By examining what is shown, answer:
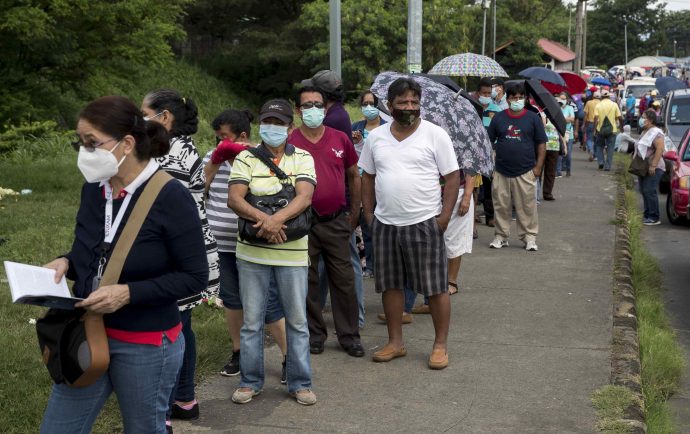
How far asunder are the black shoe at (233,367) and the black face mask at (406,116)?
5.99ft

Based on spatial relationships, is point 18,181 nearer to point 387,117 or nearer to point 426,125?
point 387,117

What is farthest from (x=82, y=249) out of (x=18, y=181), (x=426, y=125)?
(x=18, y=181)

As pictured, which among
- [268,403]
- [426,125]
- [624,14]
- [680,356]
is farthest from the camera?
[624,14]

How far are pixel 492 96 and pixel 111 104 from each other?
9.93 m

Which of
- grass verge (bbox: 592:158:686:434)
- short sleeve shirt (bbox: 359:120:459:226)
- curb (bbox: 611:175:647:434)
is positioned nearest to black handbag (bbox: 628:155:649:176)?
curb (bbox: 611:175:647:434)

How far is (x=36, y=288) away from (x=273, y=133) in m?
2.46

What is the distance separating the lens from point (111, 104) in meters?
3.46

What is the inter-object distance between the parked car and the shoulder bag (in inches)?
454

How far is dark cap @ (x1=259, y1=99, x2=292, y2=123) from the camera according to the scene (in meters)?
5.55

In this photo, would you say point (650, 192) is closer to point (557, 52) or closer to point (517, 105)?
point (517, 105)

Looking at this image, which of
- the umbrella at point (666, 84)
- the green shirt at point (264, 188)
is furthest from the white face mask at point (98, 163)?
the umbrella at point (666, 84)

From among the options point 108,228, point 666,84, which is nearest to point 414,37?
point 108,228

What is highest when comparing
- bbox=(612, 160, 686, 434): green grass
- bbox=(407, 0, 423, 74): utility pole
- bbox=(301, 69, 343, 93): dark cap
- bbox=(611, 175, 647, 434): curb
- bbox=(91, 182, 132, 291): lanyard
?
bbox=(407, 0, 423, 74): utility pole

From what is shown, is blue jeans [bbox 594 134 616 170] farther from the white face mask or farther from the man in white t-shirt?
the white face mask
